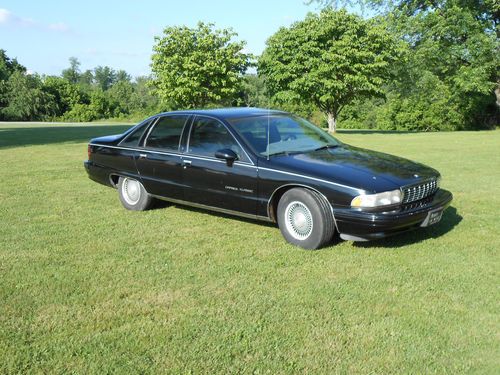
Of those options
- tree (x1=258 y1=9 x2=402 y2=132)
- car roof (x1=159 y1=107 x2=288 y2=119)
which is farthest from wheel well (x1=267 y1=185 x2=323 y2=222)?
tree (x1=258 y1=9 x2=402 y2=132)

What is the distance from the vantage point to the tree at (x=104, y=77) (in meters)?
167

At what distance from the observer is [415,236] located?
584cm

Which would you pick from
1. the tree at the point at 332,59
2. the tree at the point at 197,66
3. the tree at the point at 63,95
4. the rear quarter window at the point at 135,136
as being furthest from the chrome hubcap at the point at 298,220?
the tree at the point at 63,95

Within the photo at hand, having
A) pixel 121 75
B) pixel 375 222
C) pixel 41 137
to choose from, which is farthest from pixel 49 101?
pixel 121 75

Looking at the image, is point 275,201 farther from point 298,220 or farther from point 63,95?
point 63,95

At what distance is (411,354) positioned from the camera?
3201mm

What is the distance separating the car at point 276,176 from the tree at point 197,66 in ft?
114

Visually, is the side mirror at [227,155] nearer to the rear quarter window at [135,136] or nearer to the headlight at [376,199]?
the headlight at [376,199]

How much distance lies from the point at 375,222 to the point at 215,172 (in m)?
2.07

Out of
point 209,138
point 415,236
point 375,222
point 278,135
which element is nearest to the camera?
point 375,222

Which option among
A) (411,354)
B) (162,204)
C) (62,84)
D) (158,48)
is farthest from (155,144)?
(62,84)

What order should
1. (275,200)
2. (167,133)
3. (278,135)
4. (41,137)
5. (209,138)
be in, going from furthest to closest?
(41,137) < (167,133) < (209,138) < (278,135) < (275,200)

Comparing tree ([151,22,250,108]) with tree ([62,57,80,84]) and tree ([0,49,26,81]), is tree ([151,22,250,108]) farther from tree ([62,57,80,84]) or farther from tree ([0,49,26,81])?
tree ([62,57,80,84])

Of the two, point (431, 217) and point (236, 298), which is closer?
point (236, 298)
